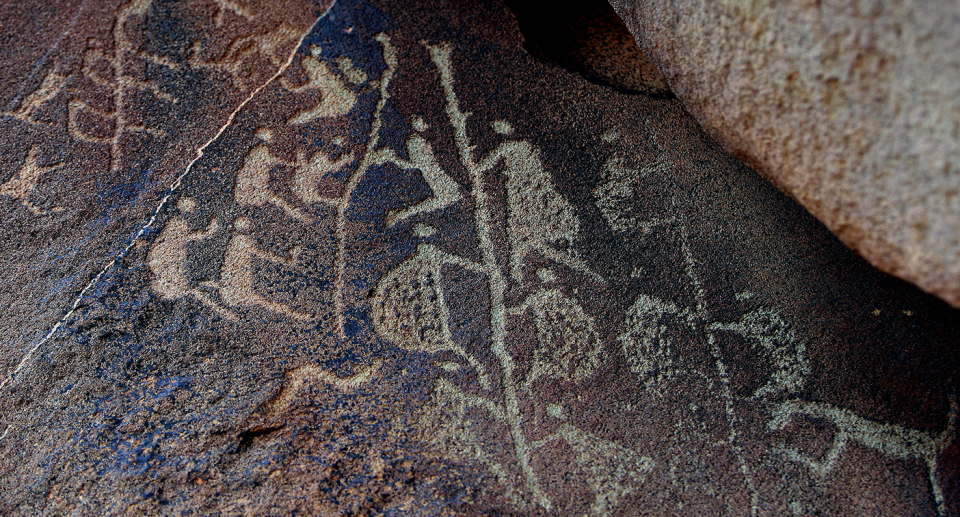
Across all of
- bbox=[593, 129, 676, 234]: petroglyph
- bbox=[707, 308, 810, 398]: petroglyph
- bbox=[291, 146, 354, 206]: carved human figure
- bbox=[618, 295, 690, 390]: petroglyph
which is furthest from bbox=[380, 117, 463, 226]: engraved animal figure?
bbox=[707, 308, 810, 398]: petroglyph

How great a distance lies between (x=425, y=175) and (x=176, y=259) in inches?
20.8

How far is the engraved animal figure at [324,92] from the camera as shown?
1.33 m

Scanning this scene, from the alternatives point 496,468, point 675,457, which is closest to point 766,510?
point 675,457

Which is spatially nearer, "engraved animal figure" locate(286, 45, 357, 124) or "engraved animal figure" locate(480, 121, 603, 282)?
"engraved animal figure" locate(480, 121, 603, 282)

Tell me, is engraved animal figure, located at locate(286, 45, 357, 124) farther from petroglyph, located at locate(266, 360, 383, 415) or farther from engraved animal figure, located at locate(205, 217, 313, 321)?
petroglyph, located at locate(266, 360, 383, 415)

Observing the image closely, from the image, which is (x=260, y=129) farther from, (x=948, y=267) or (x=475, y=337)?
(x=948, y=267)

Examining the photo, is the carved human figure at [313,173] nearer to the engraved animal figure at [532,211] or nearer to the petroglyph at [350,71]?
the petroglyph at [350,71]

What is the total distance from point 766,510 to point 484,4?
1.20 m

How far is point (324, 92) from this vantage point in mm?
1351

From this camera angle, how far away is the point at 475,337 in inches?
45.9

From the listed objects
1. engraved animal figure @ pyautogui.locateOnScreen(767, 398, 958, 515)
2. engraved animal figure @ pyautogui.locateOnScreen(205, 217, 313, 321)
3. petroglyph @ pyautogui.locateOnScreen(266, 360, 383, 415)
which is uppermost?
engraved animal figure @ pyautogui.locateOnScreen(205, 217, 313, 321)

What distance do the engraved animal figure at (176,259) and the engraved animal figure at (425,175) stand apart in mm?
375

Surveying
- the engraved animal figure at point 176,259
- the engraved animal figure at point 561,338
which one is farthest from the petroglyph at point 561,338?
the engraved animal figure at point 176,259

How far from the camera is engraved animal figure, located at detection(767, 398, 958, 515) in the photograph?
1.07m
